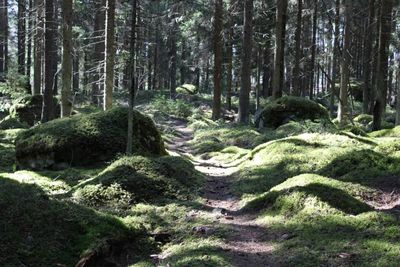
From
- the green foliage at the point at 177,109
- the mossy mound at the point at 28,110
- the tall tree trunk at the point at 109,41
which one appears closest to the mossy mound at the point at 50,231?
the tall tree trunk at the point at 109,41

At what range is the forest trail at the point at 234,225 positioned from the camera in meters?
5.54

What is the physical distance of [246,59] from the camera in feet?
66.5

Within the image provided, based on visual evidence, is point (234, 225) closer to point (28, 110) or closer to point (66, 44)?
point (66, 44)

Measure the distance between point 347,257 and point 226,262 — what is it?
1.40m

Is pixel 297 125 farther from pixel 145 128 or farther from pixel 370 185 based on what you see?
pixel 370 185

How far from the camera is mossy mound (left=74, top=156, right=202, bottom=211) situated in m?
7.63

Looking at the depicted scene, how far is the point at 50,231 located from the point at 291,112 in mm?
14304

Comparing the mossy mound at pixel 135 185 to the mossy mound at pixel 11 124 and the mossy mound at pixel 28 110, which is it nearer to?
the mossy mound at pixel 11 124

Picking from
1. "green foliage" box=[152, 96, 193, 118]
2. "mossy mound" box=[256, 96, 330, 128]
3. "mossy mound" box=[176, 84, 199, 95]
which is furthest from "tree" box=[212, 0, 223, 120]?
"mossy mound" box=[176, 84, 199, 95]

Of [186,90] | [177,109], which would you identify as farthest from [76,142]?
[186,90]

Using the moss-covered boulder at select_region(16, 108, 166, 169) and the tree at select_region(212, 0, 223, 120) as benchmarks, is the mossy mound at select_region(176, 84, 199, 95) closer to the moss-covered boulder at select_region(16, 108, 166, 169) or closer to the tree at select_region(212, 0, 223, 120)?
the tree at select_region(212, 0, 223, 120)

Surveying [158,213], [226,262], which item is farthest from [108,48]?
[226,262]

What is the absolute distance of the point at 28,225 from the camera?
522 cm

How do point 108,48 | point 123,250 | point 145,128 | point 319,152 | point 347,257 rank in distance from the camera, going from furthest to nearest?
point 108,48
point 145,128
point 319,152
point 123,250
point 347,257
